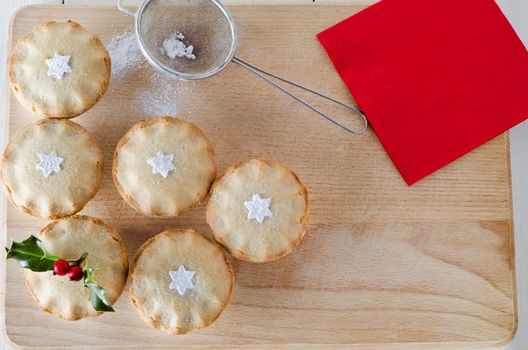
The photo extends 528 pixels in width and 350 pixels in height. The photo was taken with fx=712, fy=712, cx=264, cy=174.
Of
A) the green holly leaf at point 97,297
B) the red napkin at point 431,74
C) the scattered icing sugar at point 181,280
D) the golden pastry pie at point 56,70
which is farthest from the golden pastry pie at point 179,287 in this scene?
the red napkin at point 431,74

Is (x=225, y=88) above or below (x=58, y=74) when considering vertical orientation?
below

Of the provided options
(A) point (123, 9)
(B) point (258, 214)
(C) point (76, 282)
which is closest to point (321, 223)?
(B) point (258, 214)

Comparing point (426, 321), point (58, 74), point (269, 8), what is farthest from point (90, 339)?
point (269, 8)

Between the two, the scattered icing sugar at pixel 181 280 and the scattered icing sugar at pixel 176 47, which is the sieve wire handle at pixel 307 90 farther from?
the scattered icing sugar at pixel 181 280

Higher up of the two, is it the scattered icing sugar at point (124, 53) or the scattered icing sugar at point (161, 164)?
the scattered icing sugar at point (124, 53)

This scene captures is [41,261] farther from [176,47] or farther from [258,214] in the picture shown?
[176,47]

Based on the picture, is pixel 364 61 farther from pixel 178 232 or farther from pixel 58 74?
pixel 58 74

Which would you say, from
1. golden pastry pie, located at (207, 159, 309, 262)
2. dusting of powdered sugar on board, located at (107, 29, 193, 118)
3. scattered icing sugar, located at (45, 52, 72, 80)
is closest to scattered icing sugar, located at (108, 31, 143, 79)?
dusting of powdered sugar on board, located at (107, 29, 193, 118)

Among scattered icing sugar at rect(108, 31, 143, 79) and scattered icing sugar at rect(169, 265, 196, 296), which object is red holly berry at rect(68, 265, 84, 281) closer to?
scattered icing sugar at rect(169, 265, 196, 296)
